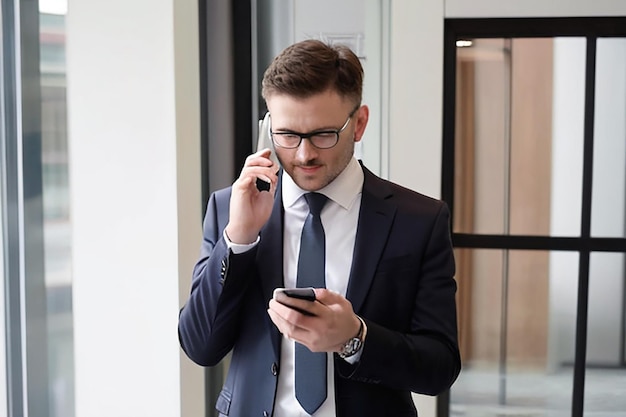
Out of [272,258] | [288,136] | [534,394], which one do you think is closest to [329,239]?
[272,258]

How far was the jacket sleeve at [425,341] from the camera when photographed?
124 centimetres

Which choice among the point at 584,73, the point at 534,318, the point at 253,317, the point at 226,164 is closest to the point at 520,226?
the point at 534,318

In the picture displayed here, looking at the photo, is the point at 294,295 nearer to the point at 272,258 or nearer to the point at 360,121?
the point at 272,258

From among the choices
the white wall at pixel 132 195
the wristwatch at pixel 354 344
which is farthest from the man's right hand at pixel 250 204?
the white wall at pixel 132 195

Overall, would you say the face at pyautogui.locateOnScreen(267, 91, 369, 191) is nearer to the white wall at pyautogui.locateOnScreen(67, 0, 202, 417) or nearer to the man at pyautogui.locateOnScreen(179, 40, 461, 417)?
the man at pyautogui.locateOnScreen(179, 40, 461, 417)

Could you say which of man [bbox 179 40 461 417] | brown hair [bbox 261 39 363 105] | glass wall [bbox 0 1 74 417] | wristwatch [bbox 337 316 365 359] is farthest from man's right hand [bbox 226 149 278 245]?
glass wall [bbox 0 1 74 417]

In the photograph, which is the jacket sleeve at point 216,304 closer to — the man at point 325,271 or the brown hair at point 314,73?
the man at point 325,271

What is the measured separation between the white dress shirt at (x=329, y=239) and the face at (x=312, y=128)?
6 cm

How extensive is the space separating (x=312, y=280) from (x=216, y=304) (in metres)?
0.18

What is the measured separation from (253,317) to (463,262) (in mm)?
1159

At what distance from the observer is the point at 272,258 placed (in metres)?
1.35

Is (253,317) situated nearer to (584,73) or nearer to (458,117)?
(458,117)

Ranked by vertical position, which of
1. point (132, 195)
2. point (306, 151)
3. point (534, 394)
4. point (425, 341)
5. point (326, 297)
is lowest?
point (534, 394)

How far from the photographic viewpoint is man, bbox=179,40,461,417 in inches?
50.4
